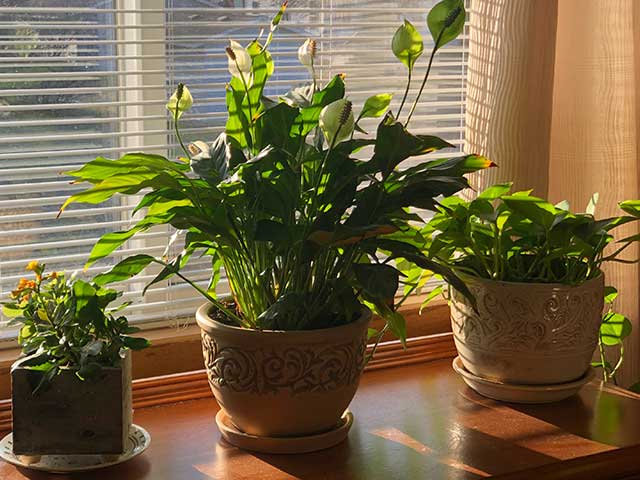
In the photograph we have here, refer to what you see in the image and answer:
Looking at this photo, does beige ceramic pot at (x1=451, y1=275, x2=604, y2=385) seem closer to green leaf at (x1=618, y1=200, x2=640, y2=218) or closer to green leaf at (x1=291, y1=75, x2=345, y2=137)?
green leaf at (x1=618, y1=200, x2=640, y2=218)

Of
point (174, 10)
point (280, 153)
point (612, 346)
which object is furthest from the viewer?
point (612, 346)

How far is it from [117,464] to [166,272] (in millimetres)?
232

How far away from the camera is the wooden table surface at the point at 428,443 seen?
1.18 m

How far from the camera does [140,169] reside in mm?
1136

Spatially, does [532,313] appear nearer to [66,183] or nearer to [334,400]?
[334,400]

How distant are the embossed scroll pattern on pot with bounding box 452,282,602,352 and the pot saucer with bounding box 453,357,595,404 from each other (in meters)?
0.06

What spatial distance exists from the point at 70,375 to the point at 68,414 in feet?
0.15

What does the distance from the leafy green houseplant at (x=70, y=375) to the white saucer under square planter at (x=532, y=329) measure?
0.46 meters

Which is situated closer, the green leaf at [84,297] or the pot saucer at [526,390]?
the green leaf at [84,297]

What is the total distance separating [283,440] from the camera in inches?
47.4

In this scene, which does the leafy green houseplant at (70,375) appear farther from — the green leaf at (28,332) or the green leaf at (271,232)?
the green leaf at (271,232)

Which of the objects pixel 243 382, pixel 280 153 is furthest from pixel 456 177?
pixel 243 382

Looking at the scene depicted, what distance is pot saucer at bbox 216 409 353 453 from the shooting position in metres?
1.21

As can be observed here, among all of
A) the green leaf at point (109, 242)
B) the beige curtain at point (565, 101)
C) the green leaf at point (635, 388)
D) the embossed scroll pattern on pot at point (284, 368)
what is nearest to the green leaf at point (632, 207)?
the beige curtain at point (565, 101)
